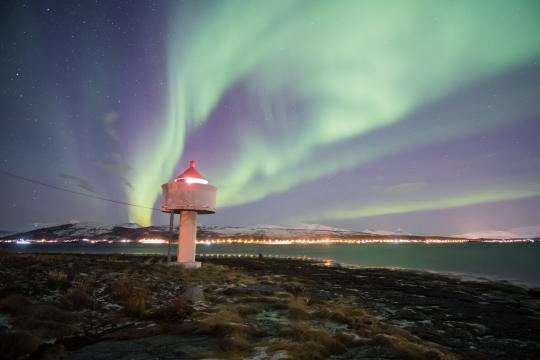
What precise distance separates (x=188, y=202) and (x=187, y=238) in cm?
310

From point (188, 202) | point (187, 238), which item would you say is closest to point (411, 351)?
point (188, 202)

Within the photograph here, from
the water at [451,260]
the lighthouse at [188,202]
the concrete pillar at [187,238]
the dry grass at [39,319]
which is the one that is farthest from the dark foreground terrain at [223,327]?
the water at [451,260]

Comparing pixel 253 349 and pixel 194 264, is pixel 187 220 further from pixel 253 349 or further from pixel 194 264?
pixel 253 349

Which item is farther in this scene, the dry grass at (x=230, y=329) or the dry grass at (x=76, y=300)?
the dry grass at (x=76, y=300)

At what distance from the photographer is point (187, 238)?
27.8 metres

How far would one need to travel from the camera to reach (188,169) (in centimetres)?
2811

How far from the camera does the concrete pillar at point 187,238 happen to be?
27.5 m

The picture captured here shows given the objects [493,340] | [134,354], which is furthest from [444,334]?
[134,354]

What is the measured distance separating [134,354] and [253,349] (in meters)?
2.65

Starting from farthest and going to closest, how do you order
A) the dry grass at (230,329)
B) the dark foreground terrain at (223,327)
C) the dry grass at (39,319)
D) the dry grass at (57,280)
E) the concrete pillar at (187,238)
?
the concrete pillar at (187,238) → the dry grass at (57,280) → the dry grass at (39,319) → the dry grass at (230,329) → the dark foreground terrain at (223,327)

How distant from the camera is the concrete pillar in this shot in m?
27.5

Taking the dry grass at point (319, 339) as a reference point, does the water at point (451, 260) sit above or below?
below

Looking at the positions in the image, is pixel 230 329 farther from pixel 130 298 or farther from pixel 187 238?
pixel 187 238

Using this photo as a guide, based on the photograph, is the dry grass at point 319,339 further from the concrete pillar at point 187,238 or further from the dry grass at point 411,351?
the concrete pillar at point 187,238
